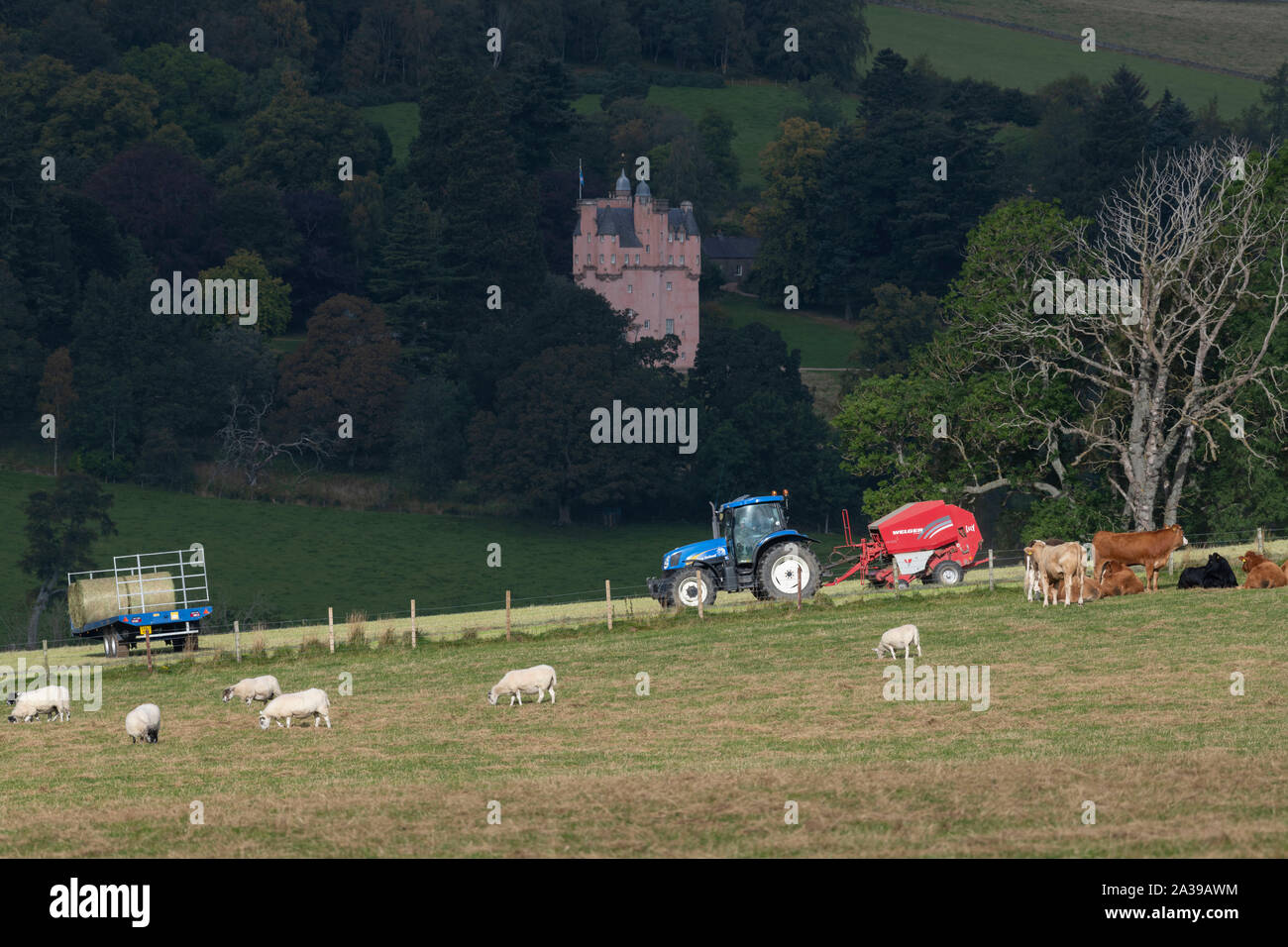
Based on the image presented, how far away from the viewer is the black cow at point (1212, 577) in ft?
135

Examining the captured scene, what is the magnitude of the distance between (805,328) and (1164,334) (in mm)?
112535

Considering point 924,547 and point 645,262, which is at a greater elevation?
point 645,262

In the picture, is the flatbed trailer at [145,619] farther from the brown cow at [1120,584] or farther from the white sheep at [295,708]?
the brown cow at [1120,584]


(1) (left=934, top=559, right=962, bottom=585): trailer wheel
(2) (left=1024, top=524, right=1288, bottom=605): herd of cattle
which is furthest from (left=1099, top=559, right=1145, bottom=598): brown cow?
(1) (left=934, top=559, right=962, bottom=585): trailer wheel

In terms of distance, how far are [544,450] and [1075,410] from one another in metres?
66.4

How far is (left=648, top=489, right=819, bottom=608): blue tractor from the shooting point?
146 ft

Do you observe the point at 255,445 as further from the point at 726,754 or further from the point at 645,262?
the point at 726,754

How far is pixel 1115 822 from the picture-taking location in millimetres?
19688

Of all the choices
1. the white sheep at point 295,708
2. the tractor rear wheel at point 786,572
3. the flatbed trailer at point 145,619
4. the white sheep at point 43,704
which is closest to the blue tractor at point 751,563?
the tractor rear wheel at point 786,572

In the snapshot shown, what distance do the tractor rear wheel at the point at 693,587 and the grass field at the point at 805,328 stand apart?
11162 centimetres

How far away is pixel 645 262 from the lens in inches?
6806

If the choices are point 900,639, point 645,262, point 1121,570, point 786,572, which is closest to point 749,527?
point 786,572

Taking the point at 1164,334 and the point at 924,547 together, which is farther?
the point at 1164,334

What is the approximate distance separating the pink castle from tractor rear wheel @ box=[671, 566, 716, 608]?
124267 millimetres
